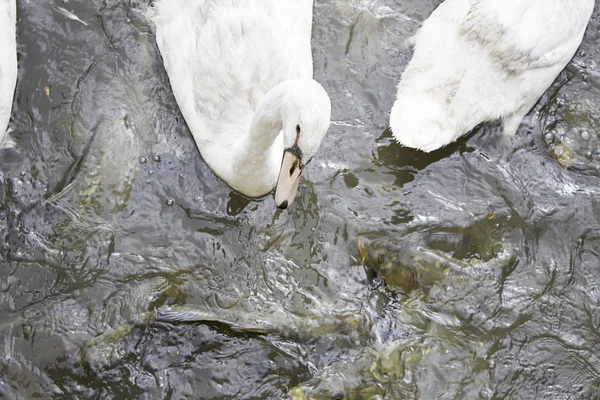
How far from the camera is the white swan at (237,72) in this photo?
17.1 ft

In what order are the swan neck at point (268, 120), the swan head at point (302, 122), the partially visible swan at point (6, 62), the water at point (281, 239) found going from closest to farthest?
the swan head at point (302, 122) < the swan neck at point (268, 120) < the water at point (281, 239) < the partially visible swan at point (6, 62)

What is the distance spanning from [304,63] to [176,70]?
0.95m

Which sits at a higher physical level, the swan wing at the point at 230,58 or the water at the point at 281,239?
the swan wing at the point at 230,58

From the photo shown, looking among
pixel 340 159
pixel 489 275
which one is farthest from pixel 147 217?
pixel 489 275

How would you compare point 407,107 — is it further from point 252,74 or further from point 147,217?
point 147,217

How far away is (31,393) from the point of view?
15.4ft

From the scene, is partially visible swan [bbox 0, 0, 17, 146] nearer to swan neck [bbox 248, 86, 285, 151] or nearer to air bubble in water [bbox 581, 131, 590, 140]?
swan neck [bbox 248, 86, 285, 151]

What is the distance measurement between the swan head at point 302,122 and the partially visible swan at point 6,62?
2.13 m

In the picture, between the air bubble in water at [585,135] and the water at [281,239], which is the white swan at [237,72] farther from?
the air bubble in water at [585,135]

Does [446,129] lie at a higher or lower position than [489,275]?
higher

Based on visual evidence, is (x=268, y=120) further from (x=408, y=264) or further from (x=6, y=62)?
(x=6, y=62)

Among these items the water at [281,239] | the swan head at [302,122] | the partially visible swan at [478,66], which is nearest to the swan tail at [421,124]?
the partially visible swan at [478,66]

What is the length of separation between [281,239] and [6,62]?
7.63 feet

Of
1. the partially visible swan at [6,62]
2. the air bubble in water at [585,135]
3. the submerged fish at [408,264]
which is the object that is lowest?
the submerged fish at [408,264]
